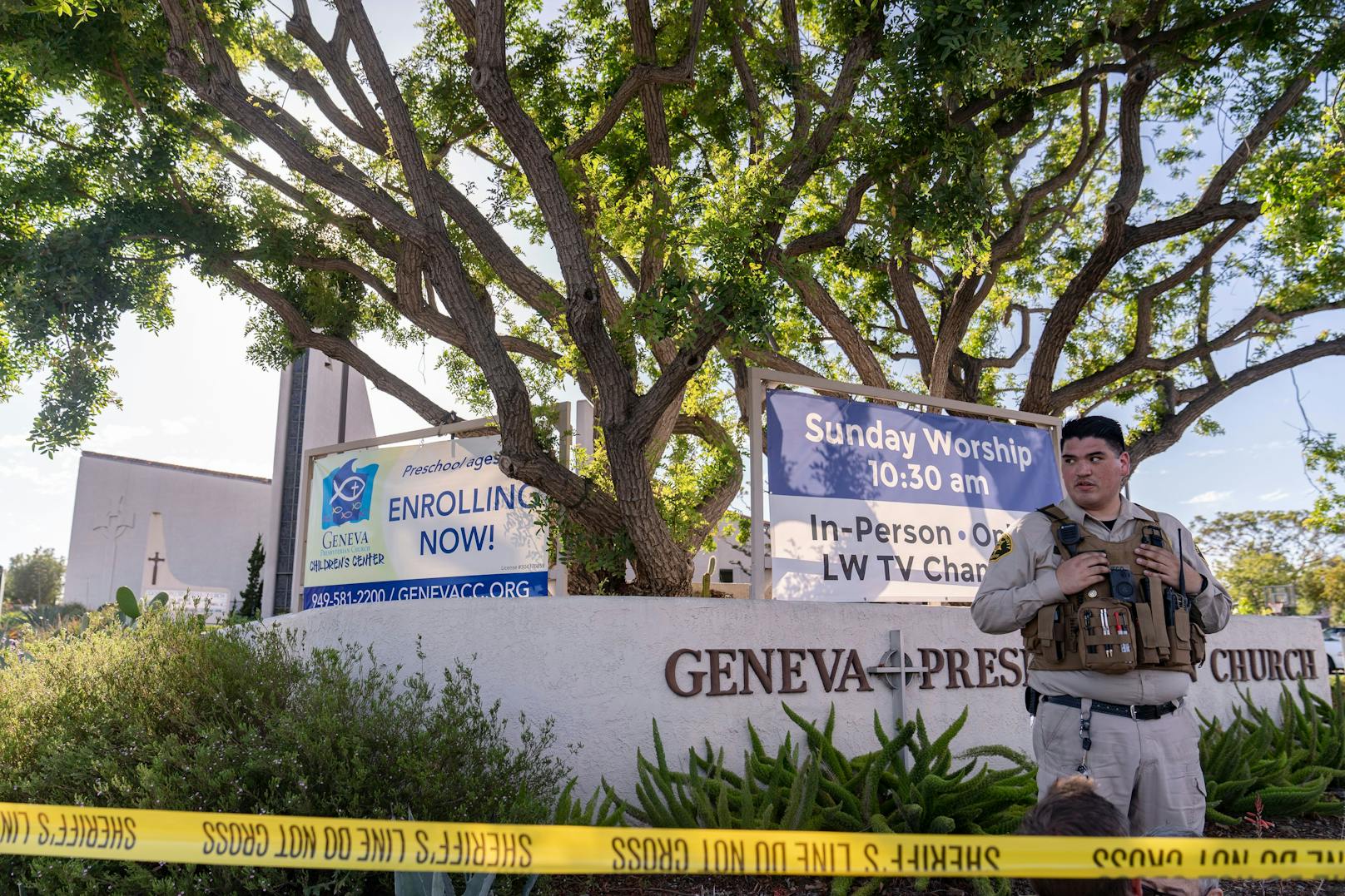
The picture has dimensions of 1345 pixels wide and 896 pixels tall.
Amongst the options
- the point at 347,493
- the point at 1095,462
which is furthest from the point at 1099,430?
the point at 347,493

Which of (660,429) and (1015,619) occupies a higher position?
(660,429)

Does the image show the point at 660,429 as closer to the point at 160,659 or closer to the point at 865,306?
the point at 865,306

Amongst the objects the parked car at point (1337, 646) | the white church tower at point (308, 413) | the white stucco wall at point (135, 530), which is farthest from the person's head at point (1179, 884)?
the white stucco wall at point (135, 530)

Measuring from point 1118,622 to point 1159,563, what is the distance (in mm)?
273

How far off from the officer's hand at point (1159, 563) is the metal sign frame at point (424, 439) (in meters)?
5.20

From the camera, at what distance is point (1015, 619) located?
10.9 feet

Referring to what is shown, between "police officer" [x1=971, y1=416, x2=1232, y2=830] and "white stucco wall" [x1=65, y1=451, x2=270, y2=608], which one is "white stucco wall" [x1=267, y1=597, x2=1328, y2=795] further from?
"white stucco wall" [x1=65, y1=451, x2=270, y2=608]

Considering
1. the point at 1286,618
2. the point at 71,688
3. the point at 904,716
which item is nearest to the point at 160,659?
the point at 71,688

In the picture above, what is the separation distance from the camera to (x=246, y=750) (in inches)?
162

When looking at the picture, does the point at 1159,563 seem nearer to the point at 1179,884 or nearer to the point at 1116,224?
the point at 1179,884

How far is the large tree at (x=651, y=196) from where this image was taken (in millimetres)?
7418

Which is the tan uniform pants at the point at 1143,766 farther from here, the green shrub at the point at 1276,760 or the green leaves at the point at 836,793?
the green shrub at the point at 1276,760

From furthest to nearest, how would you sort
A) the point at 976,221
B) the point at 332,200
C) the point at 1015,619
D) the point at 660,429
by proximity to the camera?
the point at 332,200, the point at 660,429, the point at 976,221, the point at 1015,619

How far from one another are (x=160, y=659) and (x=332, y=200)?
8.11 meters
